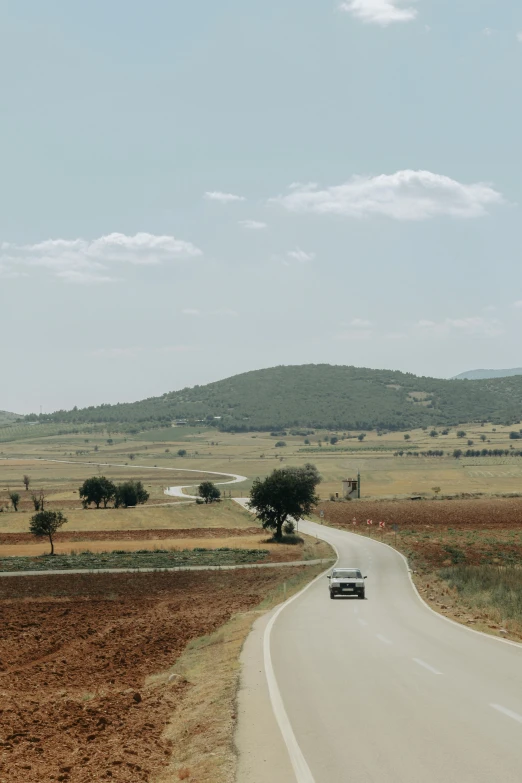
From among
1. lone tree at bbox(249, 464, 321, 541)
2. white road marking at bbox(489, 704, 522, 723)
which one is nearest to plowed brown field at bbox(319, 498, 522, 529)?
lone tree at bbox(249, 464, 321, 541)

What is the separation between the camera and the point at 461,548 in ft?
200

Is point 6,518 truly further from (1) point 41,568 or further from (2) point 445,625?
(2) point 445,625

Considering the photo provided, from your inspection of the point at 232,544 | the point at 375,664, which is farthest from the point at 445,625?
the point at 232,544

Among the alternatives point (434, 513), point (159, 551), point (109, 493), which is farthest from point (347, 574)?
point (109, 493)

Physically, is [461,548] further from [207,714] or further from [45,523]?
[207,714]

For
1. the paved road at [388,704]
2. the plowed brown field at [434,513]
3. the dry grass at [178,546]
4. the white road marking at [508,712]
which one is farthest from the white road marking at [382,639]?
the plowed brown field at [434,513]

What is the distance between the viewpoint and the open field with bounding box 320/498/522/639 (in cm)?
2966

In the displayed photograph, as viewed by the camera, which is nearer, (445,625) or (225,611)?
(445,625)

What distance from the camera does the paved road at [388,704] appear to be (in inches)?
391

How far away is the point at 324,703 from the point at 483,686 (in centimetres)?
311

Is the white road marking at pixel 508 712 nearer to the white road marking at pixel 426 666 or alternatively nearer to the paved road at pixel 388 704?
the paved road at pixel 388 704

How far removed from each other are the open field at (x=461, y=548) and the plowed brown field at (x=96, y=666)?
29.5ft

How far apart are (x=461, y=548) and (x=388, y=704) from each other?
49705 millimetres

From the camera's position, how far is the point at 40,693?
1766 centimetres
